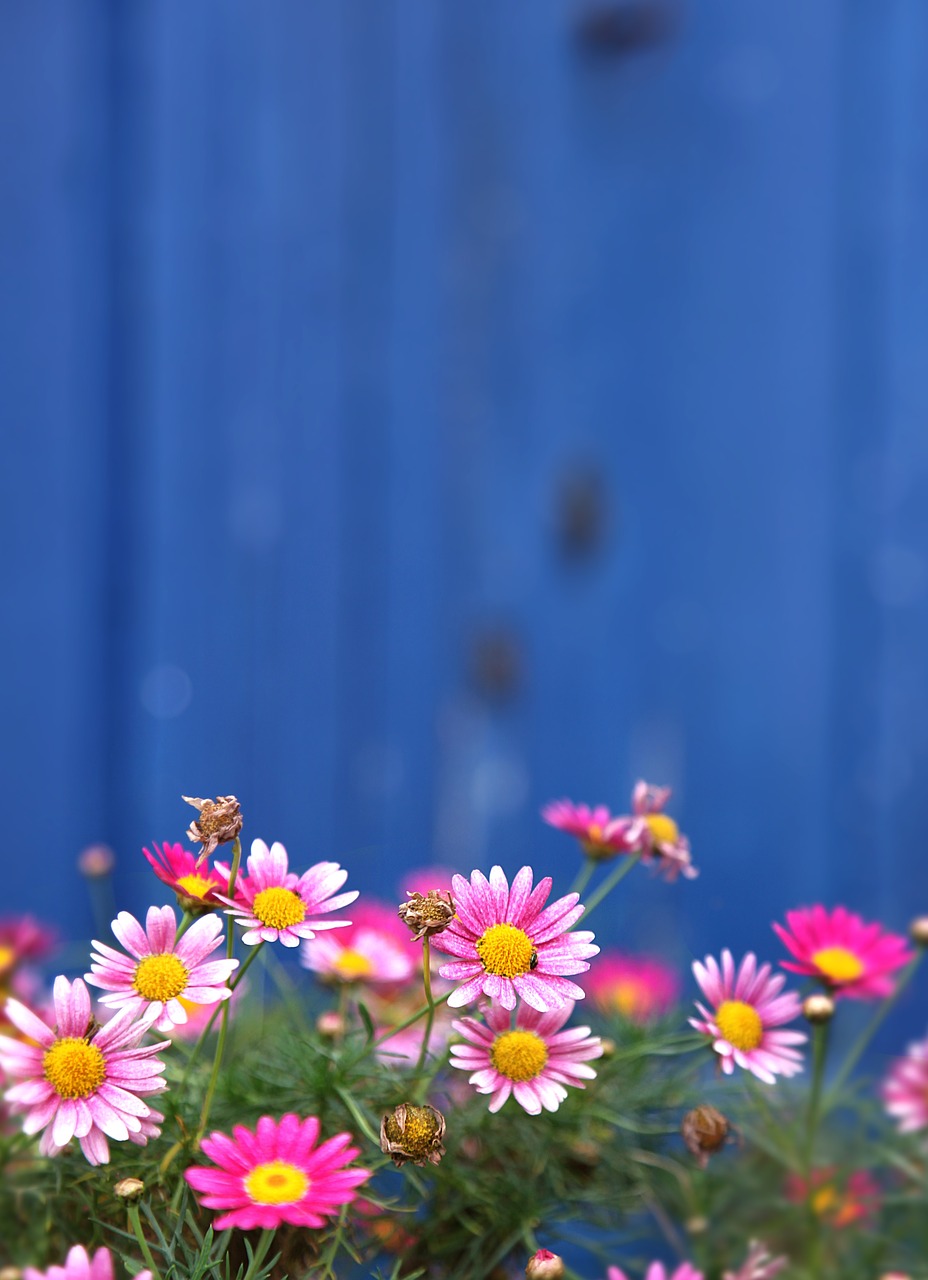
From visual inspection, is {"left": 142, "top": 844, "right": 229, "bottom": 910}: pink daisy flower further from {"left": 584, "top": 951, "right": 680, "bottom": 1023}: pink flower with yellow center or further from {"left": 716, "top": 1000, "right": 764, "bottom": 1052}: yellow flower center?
{"left": 584, "top": 951, "right": 680, "bottom": 1023}: pink flower with yellow center

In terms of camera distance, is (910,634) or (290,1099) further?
(910,634)

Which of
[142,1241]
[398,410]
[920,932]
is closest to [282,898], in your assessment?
[142,1241]

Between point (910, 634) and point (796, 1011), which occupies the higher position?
point (910, 634)

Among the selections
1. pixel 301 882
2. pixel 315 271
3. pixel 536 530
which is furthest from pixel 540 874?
pixel 315 271

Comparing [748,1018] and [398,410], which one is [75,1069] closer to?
[748,1018]

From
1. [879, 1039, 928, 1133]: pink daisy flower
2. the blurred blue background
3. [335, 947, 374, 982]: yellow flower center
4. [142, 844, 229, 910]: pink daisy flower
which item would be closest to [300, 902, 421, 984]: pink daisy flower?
[335, 947, 374, 982]: yellow flower center

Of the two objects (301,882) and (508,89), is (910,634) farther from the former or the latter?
(301,882)

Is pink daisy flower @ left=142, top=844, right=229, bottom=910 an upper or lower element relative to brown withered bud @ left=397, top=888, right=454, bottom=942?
upper
